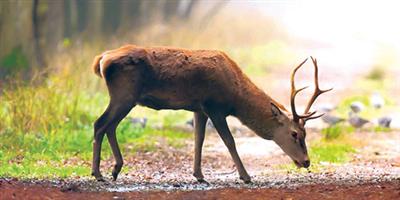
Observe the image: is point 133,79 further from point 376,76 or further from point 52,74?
point 376,76

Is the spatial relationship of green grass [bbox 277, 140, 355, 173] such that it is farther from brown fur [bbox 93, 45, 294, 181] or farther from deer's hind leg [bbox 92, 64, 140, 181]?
deer's hind leg [bbox 92, 64, 140, 181]

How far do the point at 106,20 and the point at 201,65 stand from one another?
13494 mm

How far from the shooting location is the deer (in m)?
10.2

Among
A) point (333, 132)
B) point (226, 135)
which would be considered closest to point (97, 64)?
point (226, 135)

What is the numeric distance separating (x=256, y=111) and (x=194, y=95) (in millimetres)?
672

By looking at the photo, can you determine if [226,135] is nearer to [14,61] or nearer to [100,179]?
[100,179]

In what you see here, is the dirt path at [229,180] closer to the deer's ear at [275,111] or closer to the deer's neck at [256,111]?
the deer's neck at [256,111]

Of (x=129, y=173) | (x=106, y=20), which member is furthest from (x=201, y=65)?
(x=106, y=20)

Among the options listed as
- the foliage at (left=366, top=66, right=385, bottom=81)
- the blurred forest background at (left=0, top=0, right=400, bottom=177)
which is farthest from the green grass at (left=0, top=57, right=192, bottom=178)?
the foliage at (left=366, top=66, right=385, bottom=81)

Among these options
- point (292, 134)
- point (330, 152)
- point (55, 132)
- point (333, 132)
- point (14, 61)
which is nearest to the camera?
point (292, 134)

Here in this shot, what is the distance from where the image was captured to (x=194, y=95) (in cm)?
1044

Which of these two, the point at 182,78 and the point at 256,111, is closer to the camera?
the point at 182,78

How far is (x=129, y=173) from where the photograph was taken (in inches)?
452

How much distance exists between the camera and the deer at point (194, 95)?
10188 millimetres
